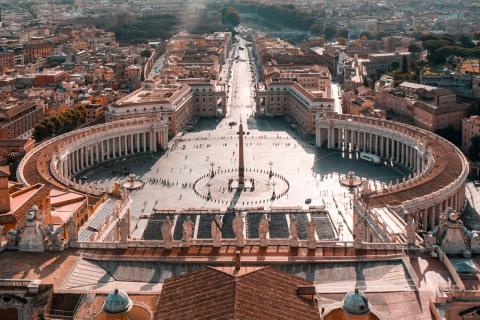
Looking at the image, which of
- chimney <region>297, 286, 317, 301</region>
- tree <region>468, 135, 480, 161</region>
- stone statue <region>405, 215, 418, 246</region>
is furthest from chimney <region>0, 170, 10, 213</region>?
tree <region>468, 135, 480, 161</region>

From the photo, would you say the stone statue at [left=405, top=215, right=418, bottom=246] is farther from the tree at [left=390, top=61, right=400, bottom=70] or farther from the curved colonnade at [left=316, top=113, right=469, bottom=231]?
the tree at [left=390, top=61, right=400, bottom=70]

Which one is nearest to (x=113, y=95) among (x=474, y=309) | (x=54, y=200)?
(x=54, y=200)

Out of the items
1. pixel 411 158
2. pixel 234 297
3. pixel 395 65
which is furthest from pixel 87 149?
pixel 395 65

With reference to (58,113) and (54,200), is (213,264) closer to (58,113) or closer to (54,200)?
(54,200)

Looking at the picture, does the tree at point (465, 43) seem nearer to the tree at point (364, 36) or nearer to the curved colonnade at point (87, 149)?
the tree at point (364, 36)

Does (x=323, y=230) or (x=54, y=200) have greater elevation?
(x=54, y=200)
